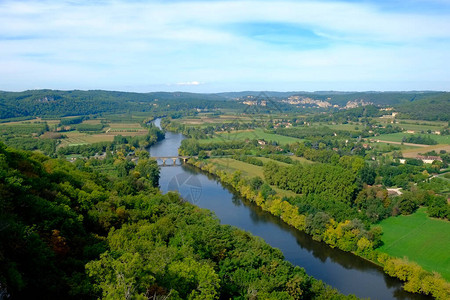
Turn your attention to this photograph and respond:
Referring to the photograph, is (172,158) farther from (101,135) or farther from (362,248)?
(362,248)

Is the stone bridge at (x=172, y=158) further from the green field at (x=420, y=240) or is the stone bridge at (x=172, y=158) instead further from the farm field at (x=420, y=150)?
the farm field at (x=420, y=150)

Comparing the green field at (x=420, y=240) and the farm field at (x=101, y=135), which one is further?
the farm field at (x=101, y=135)

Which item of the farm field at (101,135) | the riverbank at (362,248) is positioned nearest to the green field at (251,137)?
the farm field at (101,135)

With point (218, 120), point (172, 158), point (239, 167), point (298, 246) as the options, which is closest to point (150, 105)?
point (218, 120)

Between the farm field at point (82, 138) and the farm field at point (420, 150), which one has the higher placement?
the farm field at point (82, 138)

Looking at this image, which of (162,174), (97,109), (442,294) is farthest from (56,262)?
(97,109)

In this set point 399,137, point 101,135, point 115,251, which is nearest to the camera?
point 115,251
